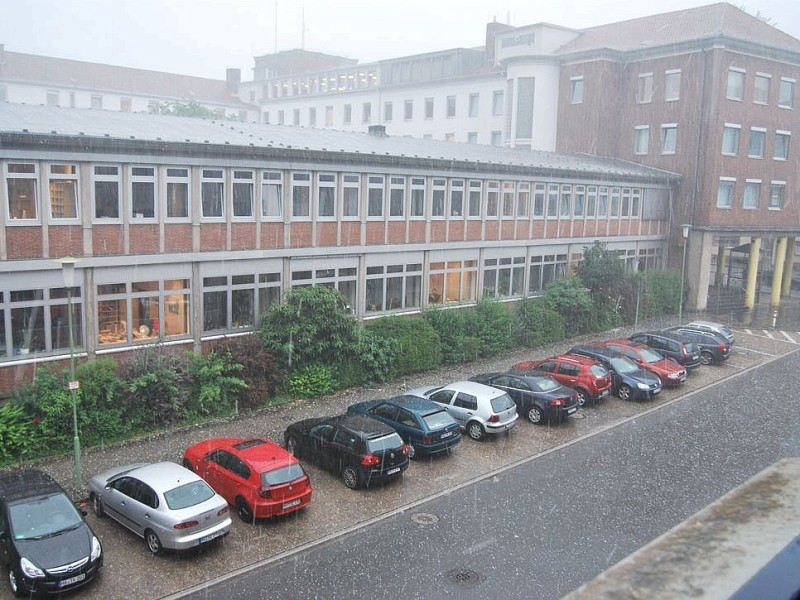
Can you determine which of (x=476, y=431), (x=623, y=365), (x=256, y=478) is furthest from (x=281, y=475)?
(x=623, y=365)

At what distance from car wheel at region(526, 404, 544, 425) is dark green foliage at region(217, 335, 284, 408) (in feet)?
23.0

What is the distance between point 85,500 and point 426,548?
6639 mm

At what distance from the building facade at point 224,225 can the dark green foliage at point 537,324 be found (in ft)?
6.82

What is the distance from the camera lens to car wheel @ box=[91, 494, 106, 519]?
13117 mm

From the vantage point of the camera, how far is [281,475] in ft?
42.8

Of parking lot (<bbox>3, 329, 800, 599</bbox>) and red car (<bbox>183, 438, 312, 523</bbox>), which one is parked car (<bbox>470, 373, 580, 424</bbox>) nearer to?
parking lot (<bbox>3, 329, 800, 599</bbox>)

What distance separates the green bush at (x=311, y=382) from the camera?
68.2 feet

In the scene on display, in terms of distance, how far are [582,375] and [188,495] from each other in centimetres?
1291

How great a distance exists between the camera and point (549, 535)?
12.9 meters

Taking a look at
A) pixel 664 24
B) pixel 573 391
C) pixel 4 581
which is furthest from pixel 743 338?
pixel 4 581

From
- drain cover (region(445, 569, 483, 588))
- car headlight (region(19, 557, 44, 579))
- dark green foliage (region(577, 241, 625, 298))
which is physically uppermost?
dark green foliage (region(577, 241, 625, 298))

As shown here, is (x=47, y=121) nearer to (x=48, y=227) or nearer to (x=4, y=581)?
(x=48, y=227)

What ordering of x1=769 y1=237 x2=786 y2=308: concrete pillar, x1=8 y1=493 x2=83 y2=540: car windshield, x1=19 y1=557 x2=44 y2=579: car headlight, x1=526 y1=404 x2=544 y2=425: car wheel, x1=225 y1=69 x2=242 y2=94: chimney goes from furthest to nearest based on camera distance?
x1=225 y1=69 x2=242 y2=94: chimney → x1=769 y1=237 x2=786 y2=308: concrete pillar → x1=526 y1=404 x2=544 y2=425: car wheel → x1=8 y1=493 x2=83 y2=540: car windshield → x1=19 y1=557 x2=44 y2=579: car headlight

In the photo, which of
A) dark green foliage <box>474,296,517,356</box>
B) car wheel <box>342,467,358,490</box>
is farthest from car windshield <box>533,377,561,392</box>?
car wheel <box>342,467,358,490</box>
